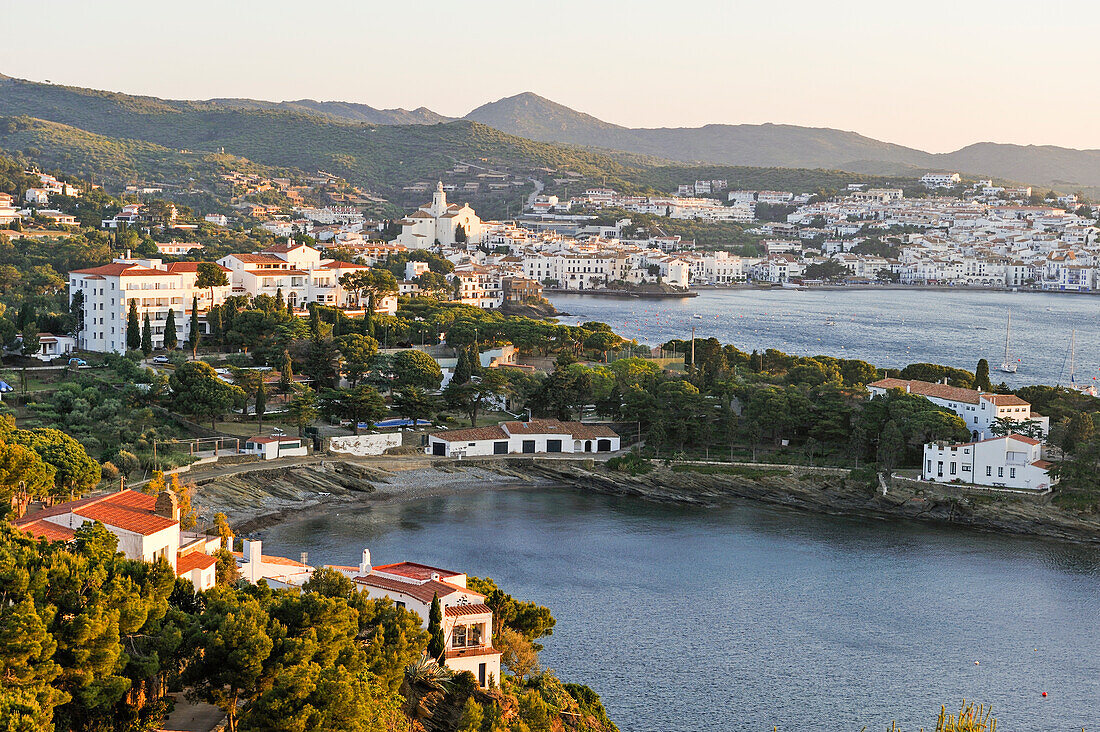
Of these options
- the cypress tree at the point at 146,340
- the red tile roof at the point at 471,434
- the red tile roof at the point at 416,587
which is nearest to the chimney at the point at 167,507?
the red tile roof at the point at 416,587

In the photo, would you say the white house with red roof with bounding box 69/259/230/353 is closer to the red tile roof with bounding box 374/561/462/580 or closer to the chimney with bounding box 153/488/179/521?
the chimney with bounding box 153/488/179/521

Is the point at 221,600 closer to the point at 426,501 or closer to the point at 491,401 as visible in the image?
the point at 426,501

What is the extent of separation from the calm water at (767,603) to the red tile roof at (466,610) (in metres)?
2.24

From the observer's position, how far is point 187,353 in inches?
1009

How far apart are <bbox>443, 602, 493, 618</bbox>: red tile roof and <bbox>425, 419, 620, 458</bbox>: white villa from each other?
11788mm

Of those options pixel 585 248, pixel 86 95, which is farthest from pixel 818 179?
pixel 86 95

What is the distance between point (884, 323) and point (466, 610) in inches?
1613

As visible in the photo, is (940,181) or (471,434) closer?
(471,434)

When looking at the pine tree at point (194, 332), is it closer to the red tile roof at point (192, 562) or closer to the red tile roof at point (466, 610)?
the red tile roof at point (192, 562)

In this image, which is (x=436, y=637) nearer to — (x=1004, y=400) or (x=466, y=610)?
(x=466, y=610)

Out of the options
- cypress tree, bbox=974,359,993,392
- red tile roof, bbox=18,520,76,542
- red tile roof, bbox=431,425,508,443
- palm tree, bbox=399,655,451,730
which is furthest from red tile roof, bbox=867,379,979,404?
red tile roof, bbox=18,520,76,542

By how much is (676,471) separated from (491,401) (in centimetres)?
530

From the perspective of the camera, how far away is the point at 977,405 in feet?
→ 68.5

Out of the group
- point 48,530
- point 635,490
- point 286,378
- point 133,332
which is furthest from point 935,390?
point 48,530
